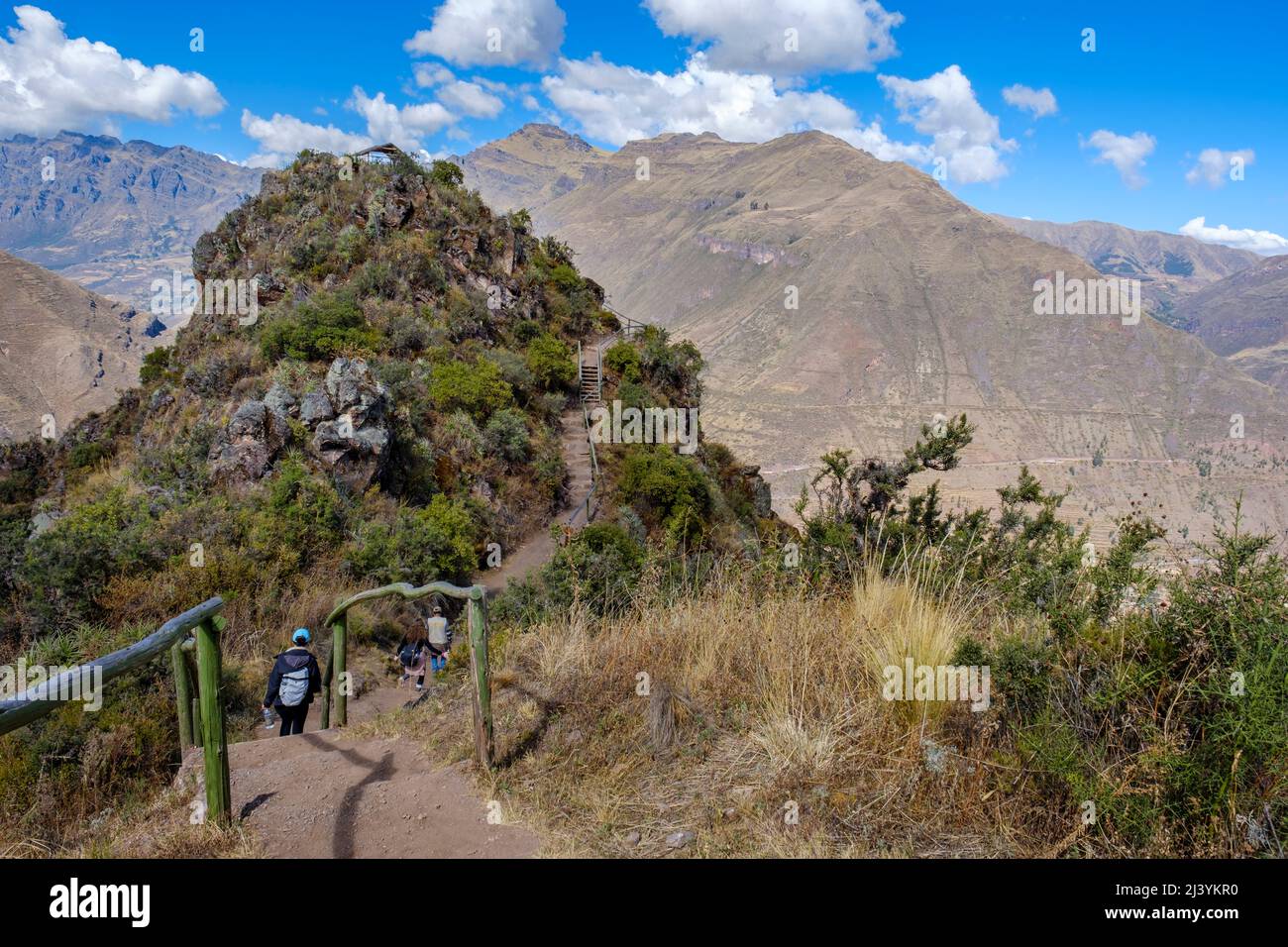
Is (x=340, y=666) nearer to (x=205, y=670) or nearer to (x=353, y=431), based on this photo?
(x=205, y=670)

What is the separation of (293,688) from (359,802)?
9.58 feet

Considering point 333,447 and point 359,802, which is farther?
point 333,447

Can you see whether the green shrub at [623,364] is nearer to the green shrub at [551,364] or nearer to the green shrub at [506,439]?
the green shrub at [551,364]

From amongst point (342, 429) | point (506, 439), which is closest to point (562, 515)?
point (506, 439)

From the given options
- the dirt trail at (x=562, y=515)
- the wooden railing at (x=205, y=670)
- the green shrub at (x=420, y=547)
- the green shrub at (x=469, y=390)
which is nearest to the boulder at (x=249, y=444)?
the green shrub at (x=420, y=547)

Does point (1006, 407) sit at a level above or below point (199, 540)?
above

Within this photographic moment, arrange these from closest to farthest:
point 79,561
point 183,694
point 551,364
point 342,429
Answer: point 183,694, point 79,561, point 342,429, point 551,364

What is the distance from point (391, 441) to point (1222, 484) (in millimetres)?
113866

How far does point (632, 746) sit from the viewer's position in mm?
3568

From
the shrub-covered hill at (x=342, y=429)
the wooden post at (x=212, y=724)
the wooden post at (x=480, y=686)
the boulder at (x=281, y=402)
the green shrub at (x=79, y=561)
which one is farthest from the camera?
the boulder at (x=281, y=402)

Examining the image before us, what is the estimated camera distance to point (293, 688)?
6023 mm

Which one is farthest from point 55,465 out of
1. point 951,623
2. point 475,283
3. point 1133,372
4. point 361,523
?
point 1133,372

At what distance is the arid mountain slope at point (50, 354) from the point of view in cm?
11069
